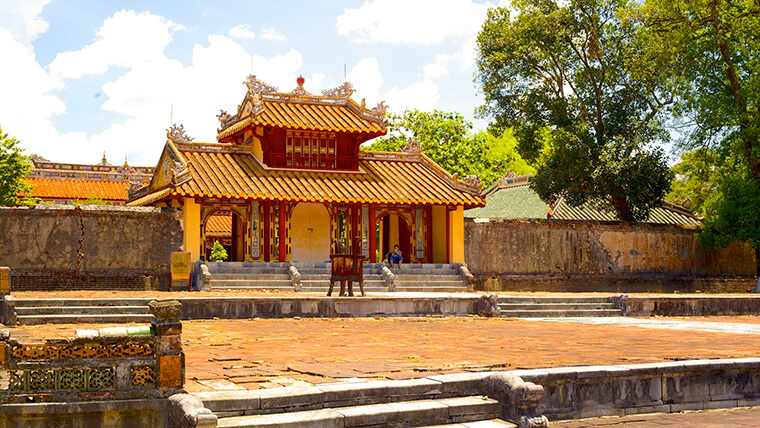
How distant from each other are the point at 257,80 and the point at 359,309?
575 inches

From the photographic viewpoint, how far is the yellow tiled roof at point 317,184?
82.5ft

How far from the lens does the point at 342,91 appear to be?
29.9m

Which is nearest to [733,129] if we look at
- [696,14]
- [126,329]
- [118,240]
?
[696,14]

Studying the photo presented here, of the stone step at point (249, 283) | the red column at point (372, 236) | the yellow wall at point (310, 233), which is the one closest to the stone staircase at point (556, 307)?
the stone step at point (249, 283)

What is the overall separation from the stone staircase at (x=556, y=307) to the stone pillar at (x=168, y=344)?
1239 centimetres

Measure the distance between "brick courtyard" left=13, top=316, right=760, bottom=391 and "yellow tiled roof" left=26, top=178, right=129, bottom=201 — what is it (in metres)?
28.6

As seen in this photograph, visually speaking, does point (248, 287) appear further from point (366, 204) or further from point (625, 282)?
point (625, 282)

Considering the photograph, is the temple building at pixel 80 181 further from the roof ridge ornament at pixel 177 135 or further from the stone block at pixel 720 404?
the stone block at pixel 720 404

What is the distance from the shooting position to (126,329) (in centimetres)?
641

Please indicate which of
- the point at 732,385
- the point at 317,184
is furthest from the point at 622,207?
the point at 732,385

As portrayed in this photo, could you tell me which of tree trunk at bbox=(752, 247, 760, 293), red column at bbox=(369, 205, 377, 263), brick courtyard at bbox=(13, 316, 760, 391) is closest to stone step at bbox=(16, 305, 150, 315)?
brick courtyard at bbox=(13, 316, 760, 391)

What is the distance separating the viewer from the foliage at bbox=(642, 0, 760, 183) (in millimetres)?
26766

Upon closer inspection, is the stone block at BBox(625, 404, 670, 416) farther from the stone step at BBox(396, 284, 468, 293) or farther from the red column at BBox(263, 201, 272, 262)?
the red column at BBox(263, 201, 272, 262)

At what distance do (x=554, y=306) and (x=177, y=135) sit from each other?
14.4 meters
